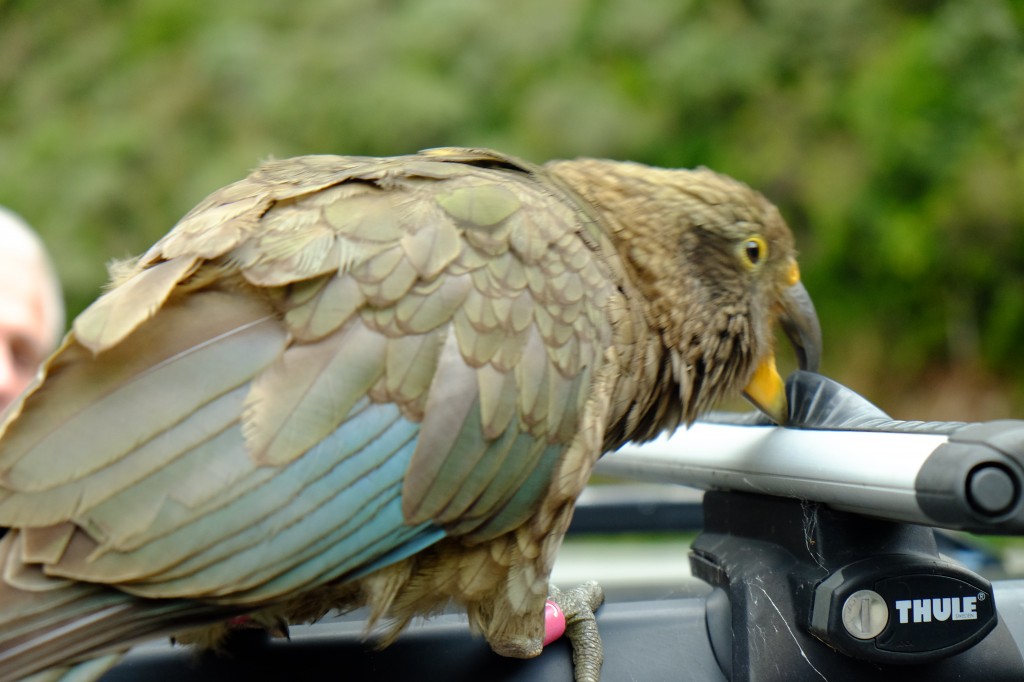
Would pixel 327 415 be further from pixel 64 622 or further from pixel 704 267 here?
pixel 704 267

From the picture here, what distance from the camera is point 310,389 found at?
141cm

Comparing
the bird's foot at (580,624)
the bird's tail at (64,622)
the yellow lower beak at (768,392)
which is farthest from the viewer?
the yellow lower beak at (768,392)

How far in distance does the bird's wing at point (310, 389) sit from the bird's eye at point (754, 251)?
1.58 feet

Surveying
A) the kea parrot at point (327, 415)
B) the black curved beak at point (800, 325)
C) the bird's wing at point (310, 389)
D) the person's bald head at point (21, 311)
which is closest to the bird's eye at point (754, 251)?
the black curved beak at point (800, 325)

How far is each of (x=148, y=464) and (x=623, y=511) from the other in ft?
4.80

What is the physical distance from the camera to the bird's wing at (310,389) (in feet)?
4.32

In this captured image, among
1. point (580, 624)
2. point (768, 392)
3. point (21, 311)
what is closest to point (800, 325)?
point (768, 392)

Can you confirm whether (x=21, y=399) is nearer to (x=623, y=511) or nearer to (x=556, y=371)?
(x=556, y=371)

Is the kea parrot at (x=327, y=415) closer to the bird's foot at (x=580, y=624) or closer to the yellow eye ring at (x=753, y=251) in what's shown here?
the bird's foot at (x=580, y=624)

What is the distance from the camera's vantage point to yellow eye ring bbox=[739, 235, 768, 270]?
211 centimetres

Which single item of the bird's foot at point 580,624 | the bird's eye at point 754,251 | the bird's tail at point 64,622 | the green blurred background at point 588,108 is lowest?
the green blurred background at point 588,108

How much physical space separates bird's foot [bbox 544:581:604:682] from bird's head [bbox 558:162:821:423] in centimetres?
42

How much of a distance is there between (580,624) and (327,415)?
53 cm

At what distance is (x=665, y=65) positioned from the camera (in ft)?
23.2
